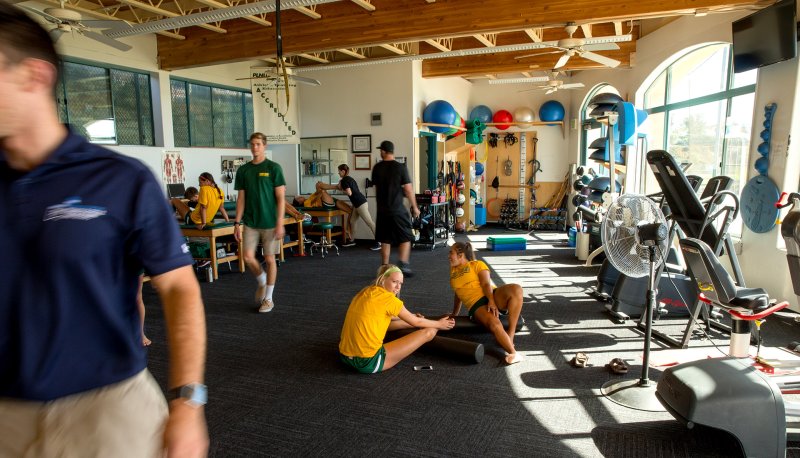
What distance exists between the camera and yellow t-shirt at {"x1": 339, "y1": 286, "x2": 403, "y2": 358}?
10.9ft

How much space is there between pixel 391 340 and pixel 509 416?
1.21 meters

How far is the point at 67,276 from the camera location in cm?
93

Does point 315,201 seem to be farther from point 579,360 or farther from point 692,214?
point 692,214

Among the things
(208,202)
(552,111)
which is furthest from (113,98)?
(552,111)

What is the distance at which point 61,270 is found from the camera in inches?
36.2

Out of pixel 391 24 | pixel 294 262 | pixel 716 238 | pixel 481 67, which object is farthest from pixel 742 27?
pixel 294 262

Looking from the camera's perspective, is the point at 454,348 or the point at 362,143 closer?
the point at 454,348

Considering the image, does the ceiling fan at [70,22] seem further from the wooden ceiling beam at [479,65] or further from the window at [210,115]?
the wooden ceiling beam at [479,65]

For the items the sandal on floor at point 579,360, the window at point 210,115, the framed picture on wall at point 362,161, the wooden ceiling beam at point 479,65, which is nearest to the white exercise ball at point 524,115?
the wooden ceiling beam at point 479,65

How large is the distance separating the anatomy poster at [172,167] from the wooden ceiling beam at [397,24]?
139 centimetres

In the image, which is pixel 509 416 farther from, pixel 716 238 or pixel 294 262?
pixel 294 262

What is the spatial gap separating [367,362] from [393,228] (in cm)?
301

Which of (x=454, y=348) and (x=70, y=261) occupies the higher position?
(x=70, y=261)

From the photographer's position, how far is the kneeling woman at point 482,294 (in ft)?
12.7
